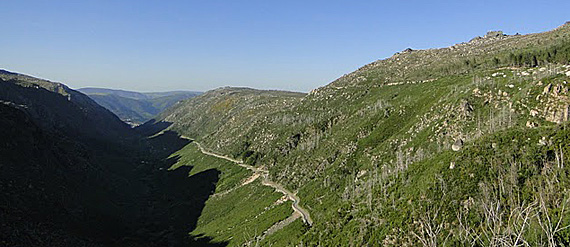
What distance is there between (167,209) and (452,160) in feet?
521

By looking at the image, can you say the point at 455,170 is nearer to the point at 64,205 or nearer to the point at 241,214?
the point at 241,214

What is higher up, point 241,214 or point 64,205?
point 64,205

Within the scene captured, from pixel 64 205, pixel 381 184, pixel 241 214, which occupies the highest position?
pixel 381 184

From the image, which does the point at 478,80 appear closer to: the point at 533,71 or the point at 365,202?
the point at 533,71

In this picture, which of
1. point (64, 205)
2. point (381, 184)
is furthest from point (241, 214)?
point (381, 184)

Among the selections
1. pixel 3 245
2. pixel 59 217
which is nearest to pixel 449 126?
pixel 3 245

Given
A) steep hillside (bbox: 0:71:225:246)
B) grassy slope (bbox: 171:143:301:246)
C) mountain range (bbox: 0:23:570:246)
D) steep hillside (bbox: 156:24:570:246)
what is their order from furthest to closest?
grassy slope (bbox: 171:143:301:246), steep hillside (bbox: 0:71:225:246), mountain range (bbox: 0:23:570:246), steep hillside (bbox: 156:24:570:246)

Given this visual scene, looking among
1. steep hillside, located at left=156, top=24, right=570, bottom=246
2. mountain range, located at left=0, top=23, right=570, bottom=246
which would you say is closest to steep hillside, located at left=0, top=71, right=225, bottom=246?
mountain range, located at left=0, top=23, right=570, bottom=246

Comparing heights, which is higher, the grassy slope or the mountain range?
the mountain range

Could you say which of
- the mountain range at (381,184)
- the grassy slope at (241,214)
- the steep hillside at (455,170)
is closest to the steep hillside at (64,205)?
the mountain range at (381,184)

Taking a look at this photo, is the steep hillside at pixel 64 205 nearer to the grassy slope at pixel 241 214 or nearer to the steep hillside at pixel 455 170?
the grassy slope at pixel 241 214

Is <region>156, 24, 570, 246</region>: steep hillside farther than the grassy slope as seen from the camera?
No

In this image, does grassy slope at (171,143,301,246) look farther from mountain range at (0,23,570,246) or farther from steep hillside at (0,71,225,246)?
steep hillside at (0,71,225,246)

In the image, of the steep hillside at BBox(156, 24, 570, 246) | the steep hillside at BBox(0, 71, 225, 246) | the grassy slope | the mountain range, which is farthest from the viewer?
the grassy slope
